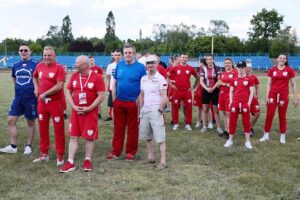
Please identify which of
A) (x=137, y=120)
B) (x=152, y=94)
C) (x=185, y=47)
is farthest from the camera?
(x=185, y=47)

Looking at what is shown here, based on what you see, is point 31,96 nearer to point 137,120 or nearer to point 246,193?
point 137,120

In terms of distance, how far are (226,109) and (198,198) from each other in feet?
14.1

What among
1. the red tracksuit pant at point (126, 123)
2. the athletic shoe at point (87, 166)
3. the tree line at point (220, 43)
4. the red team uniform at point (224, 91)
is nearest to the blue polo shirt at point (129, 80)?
the red tracksuit pant at point (126, 123)

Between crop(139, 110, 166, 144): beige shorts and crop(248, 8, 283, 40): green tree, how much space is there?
68871mm

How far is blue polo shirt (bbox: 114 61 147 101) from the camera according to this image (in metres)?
7.22

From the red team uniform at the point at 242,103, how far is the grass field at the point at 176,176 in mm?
508

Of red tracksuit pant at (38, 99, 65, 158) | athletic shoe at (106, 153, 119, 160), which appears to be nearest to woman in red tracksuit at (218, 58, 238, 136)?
athletic shoe at (106, 153, 119, 160)

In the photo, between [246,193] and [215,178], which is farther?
[215,178]

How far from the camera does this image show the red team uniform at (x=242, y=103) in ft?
27.6

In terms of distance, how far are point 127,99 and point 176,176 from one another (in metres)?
1.73

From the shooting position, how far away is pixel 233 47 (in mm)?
→ 66438

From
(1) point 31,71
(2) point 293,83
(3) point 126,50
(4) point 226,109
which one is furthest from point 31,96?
(2) point 293,83

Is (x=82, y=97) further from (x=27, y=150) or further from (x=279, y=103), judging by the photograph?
(x=279, y=103)

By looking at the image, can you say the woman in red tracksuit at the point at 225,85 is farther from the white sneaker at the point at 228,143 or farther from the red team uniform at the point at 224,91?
the white sneaker at the point at 228,143
